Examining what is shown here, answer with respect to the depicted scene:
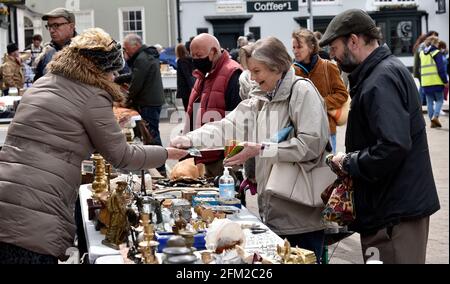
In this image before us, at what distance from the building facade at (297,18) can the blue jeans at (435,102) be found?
50.2ft

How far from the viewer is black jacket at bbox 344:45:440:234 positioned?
3.58 m

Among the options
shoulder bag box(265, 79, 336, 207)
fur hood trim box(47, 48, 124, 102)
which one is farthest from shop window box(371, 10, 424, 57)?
fur hood trim box(47, 48, 124, 102)

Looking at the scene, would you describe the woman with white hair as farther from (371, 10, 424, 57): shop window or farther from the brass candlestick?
(371, 10, 424, 57): shop window

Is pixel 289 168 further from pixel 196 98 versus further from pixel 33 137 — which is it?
pixel 196 98

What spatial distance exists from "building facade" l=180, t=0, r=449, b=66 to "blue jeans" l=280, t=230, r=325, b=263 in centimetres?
2641

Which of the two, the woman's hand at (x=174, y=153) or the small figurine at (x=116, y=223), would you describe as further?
the woman's hand at (x=174, y=153)

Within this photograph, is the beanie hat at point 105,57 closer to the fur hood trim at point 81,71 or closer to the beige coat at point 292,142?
the fur hood trim at point 81,71

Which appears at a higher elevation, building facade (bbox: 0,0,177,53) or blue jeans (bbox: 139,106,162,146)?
building facade (bbox: 0,0,177,53)

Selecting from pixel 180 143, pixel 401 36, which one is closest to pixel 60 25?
pixel 180 143

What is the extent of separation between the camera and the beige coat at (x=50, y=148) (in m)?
3.72

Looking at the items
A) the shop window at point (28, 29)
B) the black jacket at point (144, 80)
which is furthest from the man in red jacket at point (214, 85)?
the shop window at point (28, 29)

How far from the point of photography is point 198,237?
12.0ft

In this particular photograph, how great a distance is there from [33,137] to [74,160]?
227 millimetres

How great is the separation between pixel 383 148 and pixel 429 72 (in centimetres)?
1254
